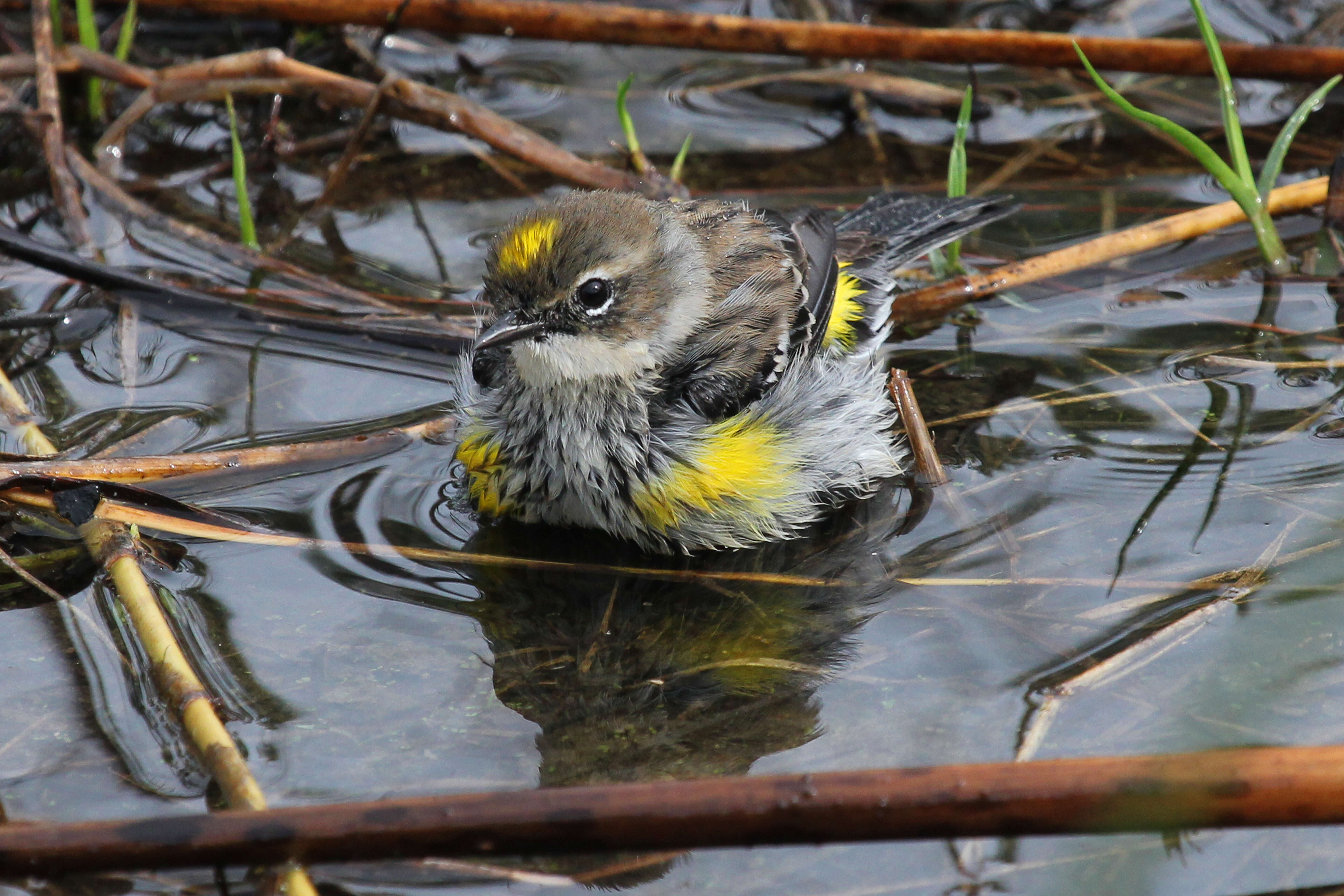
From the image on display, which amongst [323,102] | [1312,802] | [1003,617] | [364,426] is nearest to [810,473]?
[1003,617]

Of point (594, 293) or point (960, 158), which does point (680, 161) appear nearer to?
point (960, 158)

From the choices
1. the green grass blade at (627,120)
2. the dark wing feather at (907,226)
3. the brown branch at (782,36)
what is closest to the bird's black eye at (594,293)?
the dark wing feather at (907,226)

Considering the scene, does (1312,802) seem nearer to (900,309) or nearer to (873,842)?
(873,842)

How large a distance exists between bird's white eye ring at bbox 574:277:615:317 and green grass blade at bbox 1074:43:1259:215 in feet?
7.23

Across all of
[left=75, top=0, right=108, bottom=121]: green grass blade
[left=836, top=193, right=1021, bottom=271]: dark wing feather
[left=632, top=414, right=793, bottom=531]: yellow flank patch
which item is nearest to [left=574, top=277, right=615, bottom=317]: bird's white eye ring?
[left=632, top=414, right=793, bottom=531]: yellow flank patch

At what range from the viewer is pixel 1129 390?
540cm

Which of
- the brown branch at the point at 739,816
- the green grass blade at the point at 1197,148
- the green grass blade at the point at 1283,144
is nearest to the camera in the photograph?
the brown branch at the point at 739,816

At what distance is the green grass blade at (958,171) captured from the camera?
5.95m

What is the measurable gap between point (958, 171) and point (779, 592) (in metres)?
2.57

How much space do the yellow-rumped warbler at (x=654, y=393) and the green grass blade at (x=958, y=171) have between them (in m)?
1.29

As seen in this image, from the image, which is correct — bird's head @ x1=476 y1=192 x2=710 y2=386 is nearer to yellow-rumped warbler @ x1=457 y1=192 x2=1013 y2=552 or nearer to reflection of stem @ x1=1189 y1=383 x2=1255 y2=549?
yellow-rumped warbler @ x1=457 y1=192 x2=1013 y2=552

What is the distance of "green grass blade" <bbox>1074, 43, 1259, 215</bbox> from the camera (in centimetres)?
529

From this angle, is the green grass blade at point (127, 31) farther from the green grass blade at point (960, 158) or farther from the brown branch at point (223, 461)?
the green grass blade at point (960, 158)

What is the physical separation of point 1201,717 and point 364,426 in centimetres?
334
